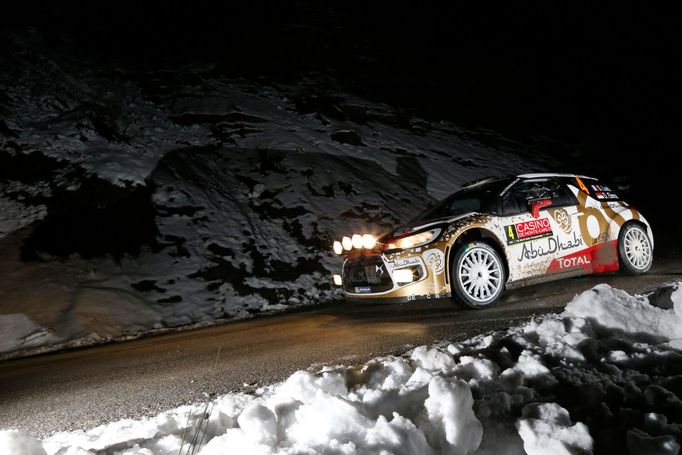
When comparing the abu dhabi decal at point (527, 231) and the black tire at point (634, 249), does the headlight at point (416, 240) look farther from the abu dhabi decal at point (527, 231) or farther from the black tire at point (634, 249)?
the black tire at point (634, 249)

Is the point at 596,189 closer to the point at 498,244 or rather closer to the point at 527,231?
the point at 527,231

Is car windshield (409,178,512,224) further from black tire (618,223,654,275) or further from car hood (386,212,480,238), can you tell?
black tire (618,223,654,275)

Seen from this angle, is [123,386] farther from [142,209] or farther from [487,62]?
[487,62]

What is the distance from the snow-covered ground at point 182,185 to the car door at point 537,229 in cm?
341

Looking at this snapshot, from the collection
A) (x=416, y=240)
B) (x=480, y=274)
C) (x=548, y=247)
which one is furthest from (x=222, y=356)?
(x=548, y=247)

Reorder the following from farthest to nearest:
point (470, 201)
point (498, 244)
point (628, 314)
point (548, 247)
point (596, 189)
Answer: point (596, 189) < point (470, 201) < point (548, 247) < point (498, 244) < point (628, 314)

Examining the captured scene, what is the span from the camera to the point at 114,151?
Result: 39.1 ft

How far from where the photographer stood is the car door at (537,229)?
5394mm

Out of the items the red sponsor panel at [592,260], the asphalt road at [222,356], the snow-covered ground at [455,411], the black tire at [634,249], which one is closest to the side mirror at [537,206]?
the red sponsor panel at [592,260]

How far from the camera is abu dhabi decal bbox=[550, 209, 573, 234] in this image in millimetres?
5777

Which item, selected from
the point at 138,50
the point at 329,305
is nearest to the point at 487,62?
the point at 138,50

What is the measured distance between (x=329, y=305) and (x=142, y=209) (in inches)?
188

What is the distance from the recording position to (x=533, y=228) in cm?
555

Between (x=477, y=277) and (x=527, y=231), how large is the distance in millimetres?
903
